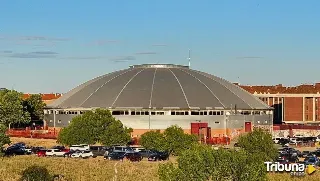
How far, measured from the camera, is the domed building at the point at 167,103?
79.2 meters

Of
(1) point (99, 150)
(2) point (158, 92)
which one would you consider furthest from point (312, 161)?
(2) point (158, 92)

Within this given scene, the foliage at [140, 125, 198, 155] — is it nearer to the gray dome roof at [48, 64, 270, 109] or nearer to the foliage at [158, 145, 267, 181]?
the gray dome roof at [48, 64, 270, 109]

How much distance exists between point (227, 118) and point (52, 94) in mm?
99683

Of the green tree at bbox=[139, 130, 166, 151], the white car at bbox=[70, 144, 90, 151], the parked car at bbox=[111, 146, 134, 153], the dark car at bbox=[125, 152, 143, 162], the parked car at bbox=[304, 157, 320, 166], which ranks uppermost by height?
the green tree at bbox=[139, 130, 166, 151]

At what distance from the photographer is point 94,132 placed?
63656 millimetres

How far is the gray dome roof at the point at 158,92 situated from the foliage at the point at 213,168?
46114mm

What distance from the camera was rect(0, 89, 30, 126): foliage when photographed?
87.2 m

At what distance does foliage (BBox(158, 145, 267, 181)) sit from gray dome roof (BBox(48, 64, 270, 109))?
46.1m

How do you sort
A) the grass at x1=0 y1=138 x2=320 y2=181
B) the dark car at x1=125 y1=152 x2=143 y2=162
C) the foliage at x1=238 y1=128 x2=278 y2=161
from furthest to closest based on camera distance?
the dark car at x1=125 y1=152 x2=143 y2=162
the foliage at x1=238 y1=128 x2=278 y2=161
the grass at x1=0 y1=138 x2=320 y2=181

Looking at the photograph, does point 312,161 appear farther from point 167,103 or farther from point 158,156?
point 167,103

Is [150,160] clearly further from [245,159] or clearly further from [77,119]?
[245,159]

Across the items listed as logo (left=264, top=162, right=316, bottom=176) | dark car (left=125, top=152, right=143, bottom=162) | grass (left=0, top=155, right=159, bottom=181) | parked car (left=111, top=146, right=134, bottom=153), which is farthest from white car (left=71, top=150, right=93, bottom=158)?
logo (left=264, top=162, right=316, bottom=176)

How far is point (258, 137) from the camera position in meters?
50.9

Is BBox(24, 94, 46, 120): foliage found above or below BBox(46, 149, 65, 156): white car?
above
